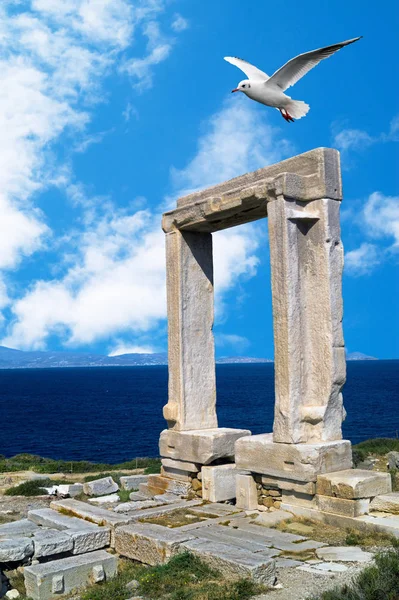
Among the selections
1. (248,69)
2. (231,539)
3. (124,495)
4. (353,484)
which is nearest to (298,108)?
(248,69)

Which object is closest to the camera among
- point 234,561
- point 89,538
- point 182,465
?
point 234,561

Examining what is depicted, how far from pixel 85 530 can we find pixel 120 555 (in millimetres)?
561

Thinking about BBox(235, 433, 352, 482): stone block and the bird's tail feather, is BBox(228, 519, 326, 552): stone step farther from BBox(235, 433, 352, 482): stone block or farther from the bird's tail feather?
the bird's tail feather

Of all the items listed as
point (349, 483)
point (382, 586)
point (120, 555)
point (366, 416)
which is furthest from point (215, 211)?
point (366, 416)

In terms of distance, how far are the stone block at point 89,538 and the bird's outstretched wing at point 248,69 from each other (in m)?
6.81

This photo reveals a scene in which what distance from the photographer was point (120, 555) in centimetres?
834

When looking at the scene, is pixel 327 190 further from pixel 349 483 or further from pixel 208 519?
pixel 208 519

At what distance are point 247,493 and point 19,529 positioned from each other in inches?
131

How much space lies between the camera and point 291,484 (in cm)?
918

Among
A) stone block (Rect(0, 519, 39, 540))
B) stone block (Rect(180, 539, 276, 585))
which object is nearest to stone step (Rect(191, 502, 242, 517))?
stone block (Rect(180, 539, 276, 585))

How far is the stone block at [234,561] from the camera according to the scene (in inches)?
256

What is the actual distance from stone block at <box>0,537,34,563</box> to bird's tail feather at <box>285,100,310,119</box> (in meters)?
7.01

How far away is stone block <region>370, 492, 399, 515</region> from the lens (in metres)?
8.59

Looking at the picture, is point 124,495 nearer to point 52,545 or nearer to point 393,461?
point 52,545
